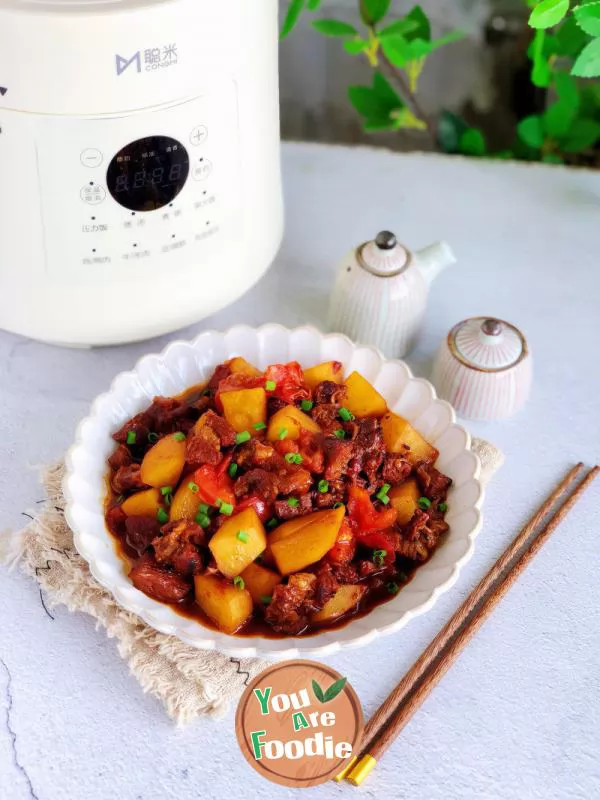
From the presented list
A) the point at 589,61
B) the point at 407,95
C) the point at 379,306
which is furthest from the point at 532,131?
the point at 379,306

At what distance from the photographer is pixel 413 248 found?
Result: 58.2 inches

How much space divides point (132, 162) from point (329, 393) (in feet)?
1.12

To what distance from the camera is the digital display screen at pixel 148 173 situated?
1.02m

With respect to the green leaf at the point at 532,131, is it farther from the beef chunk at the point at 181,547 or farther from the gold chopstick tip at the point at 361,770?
the gold chopstick tip at the point at 361,770

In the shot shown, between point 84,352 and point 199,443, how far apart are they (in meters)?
0.37

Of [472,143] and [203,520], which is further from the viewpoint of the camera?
[472,143]

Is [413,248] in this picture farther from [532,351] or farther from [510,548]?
A: [510,548]

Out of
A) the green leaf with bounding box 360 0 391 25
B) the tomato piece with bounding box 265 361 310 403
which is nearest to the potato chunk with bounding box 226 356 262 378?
the tomato piece with bounding box 265 361 310 403

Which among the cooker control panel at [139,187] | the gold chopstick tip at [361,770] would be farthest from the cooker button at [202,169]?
the gold chopstick tip at [361,770]

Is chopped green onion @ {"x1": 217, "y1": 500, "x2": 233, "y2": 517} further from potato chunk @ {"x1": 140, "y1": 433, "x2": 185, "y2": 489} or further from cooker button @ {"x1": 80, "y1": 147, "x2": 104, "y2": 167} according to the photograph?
cooker button @ {"x1": 80, "y1": 147, "x2": 104, "y2": 167}

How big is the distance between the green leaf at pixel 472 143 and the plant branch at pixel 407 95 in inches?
4.9

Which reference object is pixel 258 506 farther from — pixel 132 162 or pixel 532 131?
pixel 532 131

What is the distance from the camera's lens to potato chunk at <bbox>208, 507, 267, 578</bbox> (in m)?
0.95

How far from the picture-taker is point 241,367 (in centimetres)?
114
